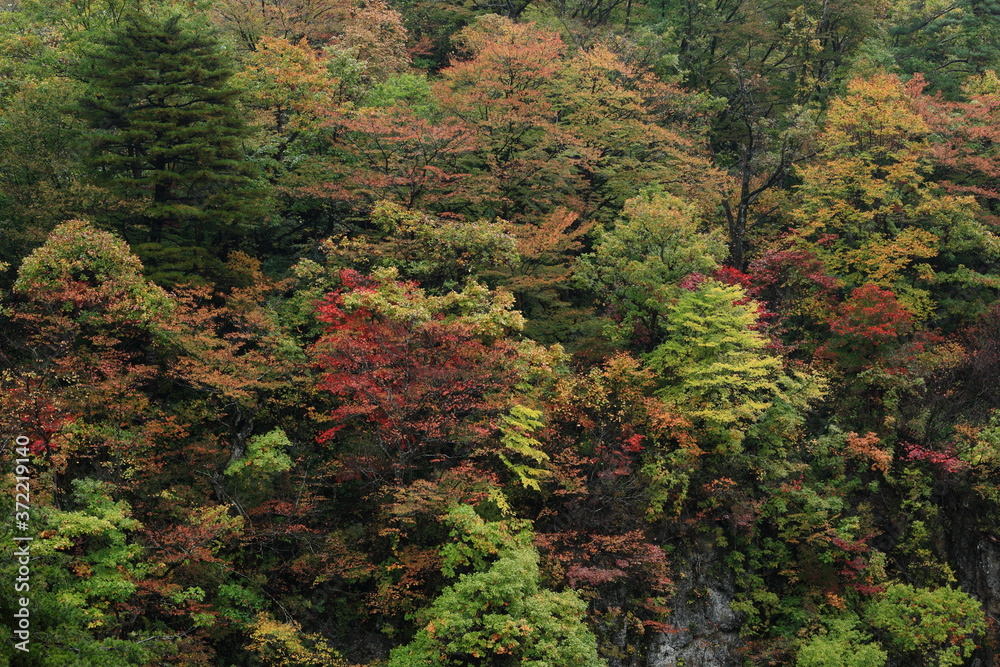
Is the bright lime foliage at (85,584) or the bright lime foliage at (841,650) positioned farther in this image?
the bright lime foliage at (841,650)

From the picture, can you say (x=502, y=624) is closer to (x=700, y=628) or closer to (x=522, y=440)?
(x=522, y=440)

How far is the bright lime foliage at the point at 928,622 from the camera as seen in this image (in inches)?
735

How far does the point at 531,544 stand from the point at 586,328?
308 inches

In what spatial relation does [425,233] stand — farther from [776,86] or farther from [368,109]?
[776,86]

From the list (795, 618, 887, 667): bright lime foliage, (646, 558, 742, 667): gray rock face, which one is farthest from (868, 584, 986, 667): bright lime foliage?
(646, 558, 742, 667): gray rock face

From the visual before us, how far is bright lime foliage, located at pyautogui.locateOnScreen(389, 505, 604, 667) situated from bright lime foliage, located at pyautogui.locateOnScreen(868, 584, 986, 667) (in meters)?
9.89

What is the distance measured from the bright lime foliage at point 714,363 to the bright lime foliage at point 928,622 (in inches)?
239

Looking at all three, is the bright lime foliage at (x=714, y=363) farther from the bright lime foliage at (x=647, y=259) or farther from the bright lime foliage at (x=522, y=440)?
the bright lime foliage at (x=522, y=440)

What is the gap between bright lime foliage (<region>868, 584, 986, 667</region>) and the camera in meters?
Answer: 18.7

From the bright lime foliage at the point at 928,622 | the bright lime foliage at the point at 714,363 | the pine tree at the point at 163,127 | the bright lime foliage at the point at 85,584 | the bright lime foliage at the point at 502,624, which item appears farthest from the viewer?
the bright lime foliage at the point at 714,363

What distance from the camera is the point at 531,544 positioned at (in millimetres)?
16531

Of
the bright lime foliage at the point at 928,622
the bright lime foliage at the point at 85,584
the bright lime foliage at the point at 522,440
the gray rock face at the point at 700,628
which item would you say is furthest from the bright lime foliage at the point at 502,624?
the bright lime foliage at the point at 928,622

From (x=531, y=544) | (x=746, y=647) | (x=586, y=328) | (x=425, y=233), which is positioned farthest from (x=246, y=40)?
(x=746, y=647)

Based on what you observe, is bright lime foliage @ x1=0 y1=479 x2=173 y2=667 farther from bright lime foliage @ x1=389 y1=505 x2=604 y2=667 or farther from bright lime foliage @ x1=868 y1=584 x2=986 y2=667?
bright lime foliage @ x1=868 y1=584 x2=986 y2=667
